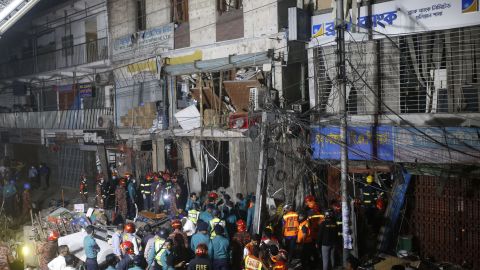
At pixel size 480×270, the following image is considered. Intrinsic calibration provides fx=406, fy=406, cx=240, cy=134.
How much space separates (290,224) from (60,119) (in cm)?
1960

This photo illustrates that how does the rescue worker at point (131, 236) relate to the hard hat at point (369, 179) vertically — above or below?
below

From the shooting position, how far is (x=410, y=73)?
499 inches

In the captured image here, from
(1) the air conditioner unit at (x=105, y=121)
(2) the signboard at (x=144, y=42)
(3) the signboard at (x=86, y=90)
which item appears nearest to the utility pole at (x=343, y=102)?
(2) the signboard at (x=144, y=42)

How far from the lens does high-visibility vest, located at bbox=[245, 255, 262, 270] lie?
854 centimetres

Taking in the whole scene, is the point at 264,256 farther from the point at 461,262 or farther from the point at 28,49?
the point at 28,49

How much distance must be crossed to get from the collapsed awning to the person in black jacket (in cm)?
680

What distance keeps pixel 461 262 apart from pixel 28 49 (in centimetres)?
3146

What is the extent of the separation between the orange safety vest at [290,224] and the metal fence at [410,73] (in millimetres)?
4270

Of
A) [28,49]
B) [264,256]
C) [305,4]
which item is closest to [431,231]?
[264,256]

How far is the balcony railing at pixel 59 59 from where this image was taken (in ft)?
77.6

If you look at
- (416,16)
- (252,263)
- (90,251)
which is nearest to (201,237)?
(252,263)

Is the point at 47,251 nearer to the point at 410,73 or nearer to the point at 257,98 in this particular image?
the point at 257,98

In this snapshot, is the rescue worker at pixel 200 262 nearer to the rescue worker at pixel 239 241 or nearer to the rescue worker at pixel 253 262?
the rescue worker at pixel 253 262

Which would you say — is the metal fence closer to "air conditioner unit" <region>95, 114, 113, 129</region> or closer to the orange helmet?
the orange helmet
